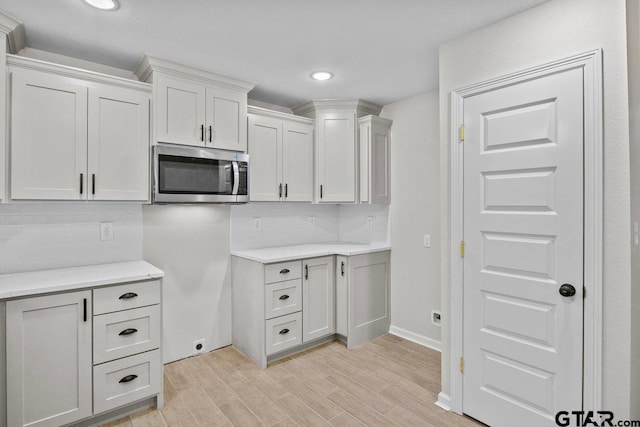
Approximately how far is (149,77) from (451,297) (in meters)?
2.66

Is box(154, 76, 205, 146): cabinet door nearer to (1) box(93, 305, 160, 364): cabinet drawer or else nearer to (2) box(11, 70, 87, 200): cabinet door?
(2) box(11, 70, 87, 200): cabinet door

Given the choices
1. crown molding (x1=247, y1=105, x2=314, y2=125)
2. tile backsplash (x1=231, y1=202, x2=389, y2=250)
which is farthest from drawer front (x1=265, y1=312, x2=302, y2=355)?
crown molding (x1=247, y1=105, x2=314, y2=125)

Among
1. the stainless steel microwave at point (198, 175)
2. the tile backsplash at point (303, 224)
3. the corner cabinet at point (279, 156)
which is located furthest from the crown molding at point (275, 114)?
the tile backsplash at point (303, 224)

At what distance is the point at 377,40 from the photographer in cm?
225

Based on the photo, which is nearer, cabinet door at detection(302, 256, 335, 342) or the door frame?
the door frame

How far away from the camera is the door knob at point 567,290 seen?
1717mm

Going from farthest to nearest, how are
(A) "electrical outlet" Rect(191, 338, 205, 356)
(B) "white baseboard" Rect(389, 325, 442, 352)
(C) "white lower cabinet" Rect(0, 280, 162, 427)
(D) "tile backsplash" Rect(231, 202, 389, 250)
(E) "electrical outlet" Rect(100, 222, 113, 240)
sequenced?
(D) "tile backsplash" Rect(231, 202, 389, 250), (B) "white baseboard" Rect(389, 325, 442, 352), (A) "electrical outlet" Rect(191, 338, 205, 356), (E) "electrical outlet" Rect(100, 222, 113, 240), (C) "white lower cabinet" Rect(0, 280, 162, 427)

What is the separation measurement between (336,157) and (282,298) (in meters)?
1.49

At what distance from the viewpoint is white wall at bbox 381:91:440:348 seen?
10.6ft

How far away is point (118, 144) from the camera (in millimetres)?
2373

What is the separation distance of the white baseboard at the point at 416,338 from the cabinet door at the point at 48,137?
3025 mm

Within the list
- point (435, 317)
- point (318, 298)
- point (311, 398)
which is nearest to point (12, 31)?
point (318, 298)

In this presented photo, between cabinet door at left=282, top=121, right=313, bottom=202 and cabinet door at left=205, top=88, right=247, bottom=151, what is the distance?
0.49m

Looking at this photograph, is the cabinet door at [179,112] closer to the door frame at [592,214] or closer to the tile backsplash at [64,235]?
the tile backsplash at [64,235]
